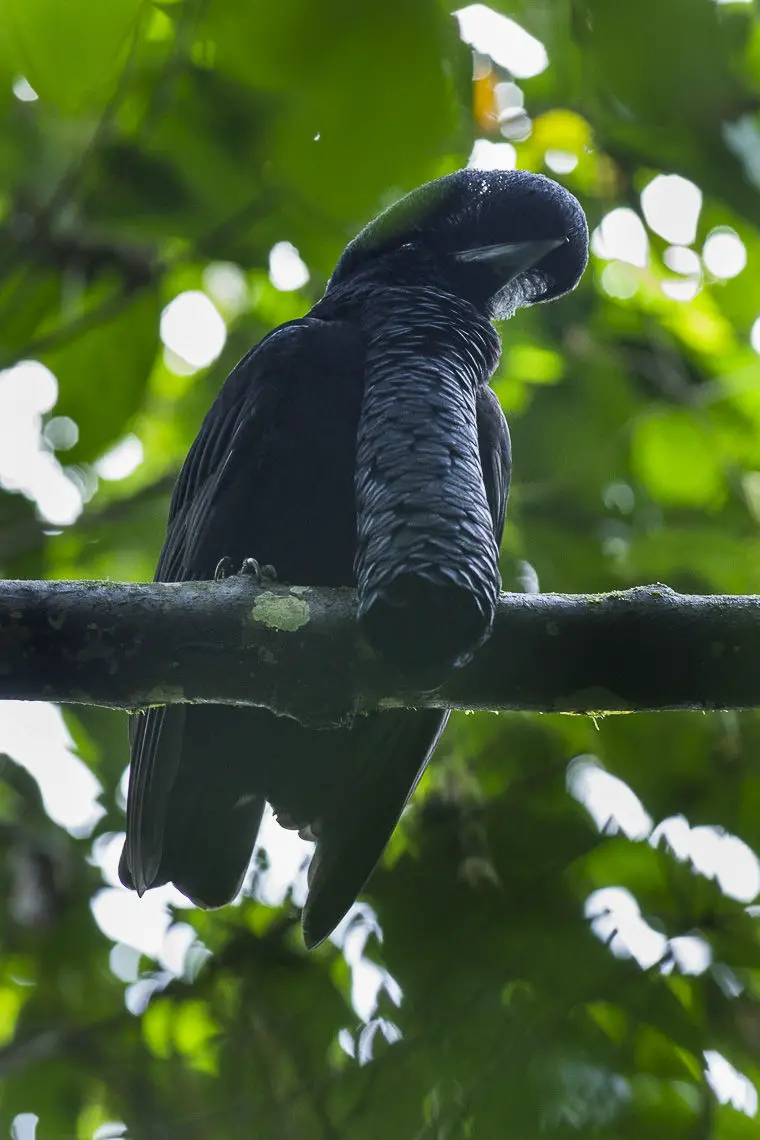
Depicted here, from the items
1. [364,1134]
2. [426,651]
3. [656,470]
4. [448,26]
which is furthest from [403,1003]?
[448,26]

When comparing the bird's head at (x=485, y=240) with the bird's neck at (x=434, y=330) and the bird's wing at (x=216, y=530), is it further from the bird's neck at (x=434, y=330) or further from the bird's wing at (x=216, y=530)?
the bird's wing at (x=216, y=530)

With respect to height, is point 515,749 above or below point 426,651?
below

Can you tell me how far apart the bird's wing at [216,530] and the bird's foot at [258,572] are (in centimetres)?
44

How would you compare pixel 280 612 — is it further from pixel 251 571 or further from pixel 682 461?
pixel 682 461

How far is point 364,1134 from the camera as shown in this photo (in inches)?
106

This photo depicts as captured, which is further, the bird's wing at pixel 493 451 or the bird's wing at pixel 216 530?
the bird's wing at pixel 493 451

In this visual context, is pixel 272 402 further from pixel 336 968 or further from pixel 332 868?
pixel 336 968

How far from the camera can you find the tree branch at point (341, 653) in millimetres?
1983

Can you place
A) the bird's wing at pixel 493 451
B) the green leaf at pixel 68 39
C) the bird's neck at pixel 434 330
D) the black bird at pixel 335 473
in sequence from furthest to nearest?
the bird's wing at pixel 493 451 < the bird's neck at pixel 434 330 < the black bird at pixel 335 473 < the green leaf at pixel 68 39

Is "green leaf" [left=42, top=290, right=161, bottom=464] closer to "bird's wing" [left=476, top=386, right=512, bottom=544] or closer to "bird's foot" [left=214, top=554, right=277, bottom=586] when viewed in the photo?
"bird's foot" [left=214, top=554, right=277, bottom=586]

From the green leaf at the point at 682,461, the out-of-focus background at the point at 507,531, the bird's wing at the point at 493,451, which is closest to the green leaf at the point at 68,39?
the out-of-focus background at the point at 507,531

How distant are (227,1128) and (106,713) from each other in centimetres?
147

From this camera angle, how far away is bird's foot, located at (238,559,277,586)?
84.6 inches

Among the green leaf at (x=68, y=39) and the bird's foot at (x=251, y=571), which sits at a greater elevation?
the green leaf at (x=68, y=39)
